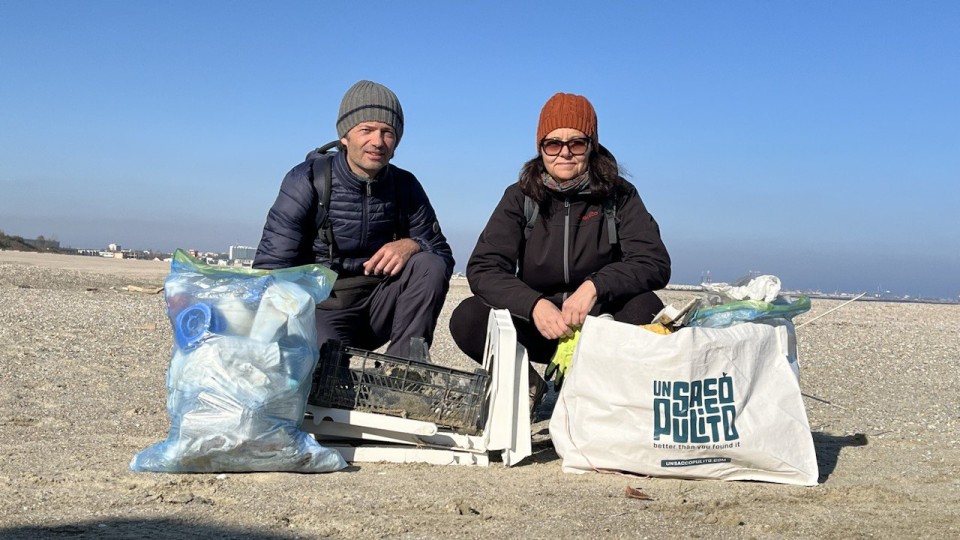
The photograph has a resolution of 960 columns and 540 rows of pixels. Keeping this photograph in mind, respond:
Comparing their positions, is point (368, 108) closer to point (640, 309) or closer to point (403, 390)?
point (403, 390)

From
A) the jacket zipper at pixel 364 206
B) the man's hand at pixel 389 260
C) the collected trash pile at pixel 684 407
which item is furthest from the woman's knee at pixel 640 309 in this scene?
the jacket zipper at pixel 364 206

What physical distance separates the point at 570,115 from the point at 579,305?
0.90 meters

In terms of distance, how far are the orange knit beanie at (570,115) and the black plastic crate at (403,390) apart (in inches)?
50.1

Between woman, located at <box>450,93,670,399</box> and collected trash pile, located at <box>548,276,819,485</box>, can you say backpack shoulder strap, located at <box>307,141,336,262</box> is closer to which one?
woman, located at <box>450,93,670,399</box>

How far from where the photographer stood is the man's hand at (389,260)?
4477 millimetres

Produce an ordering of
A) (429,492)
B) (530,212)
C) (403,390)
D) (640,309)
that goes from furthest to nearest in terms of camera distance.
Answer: (530,212) → (640,309) → (403,390) → (429,492)

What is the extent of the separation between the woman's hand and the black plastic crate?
486 mm

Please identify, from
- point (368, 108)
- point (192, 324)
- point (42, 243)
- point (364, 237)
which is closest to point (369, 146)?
point (368, 108)

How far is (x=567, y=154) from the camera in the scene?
4246 millimetres

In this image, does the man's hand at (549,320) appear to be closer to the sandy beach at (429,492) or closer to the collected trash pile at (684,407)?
the collected trash pile at (684,407)

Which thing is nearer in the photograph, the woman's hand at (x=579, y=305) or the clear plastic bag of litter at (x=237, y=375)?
the clear plastic bag of litter at (x=237, y=375)

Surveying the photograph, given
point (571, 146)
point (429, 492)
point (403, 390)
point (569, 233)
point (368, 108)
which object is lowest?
point (429, 492)

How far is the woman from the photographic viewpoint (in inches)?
165

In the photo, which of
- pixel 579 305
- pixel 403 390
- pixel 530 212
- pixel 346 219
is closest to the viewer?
pixel 403 390
